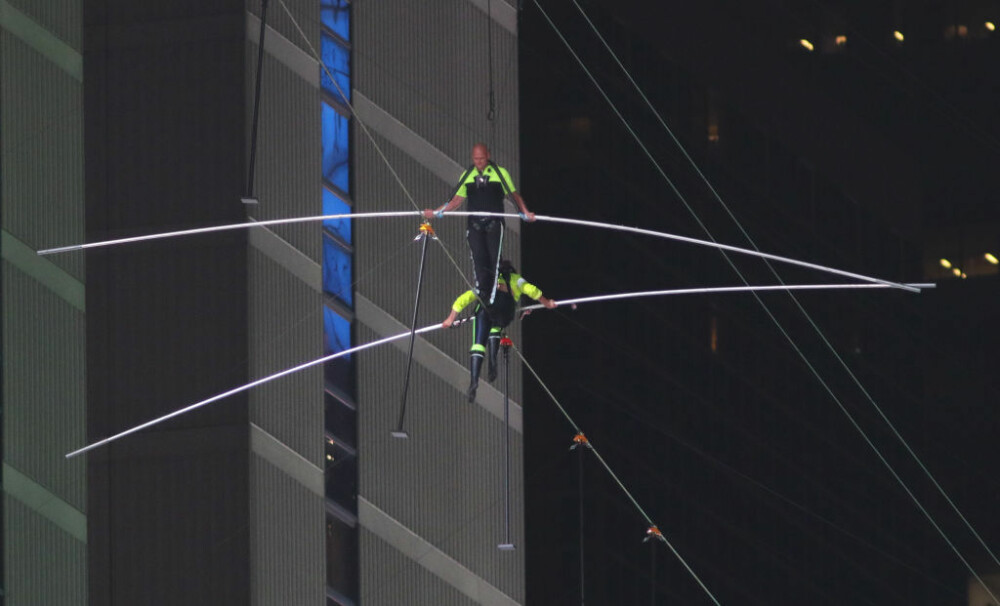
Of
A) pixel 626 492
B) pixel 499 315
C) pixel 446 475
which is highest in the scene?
pixel 499 315

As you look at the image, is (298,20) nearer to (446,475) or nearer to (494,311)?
(446,475)

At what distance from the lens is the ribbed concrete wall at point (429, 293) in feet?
86.3

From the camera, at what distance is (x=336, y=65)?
27.0 meters

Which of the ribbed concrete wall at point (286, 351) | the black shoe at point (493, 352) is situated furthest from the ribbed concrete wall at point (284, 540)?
the black shoe at point (493, 352)

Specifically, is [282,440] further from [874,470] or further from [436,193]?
[874,470]

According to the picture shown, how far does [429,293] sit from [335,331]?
4.18 feet

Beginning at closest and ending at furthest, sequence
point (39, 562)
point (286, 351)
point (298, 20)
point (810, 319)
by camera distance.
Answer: point (39, 562), point (286, 351), point (298, 20), point (810, 319)

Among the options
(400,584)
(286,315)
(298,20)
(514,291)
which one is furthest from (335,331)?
(514,291)

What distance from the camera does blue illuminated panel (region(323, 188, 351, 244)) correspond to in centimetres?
2669

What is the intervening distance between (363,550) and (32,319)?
5136 mm

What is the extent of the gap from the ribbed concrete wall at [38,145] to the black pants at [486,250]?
737 cm

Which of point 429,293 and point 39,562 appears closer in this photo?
point 39,562

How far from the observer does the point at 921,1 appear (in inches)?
1266

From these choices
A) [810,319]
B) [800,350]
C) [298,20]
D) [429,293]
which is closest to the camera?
[429,293]
